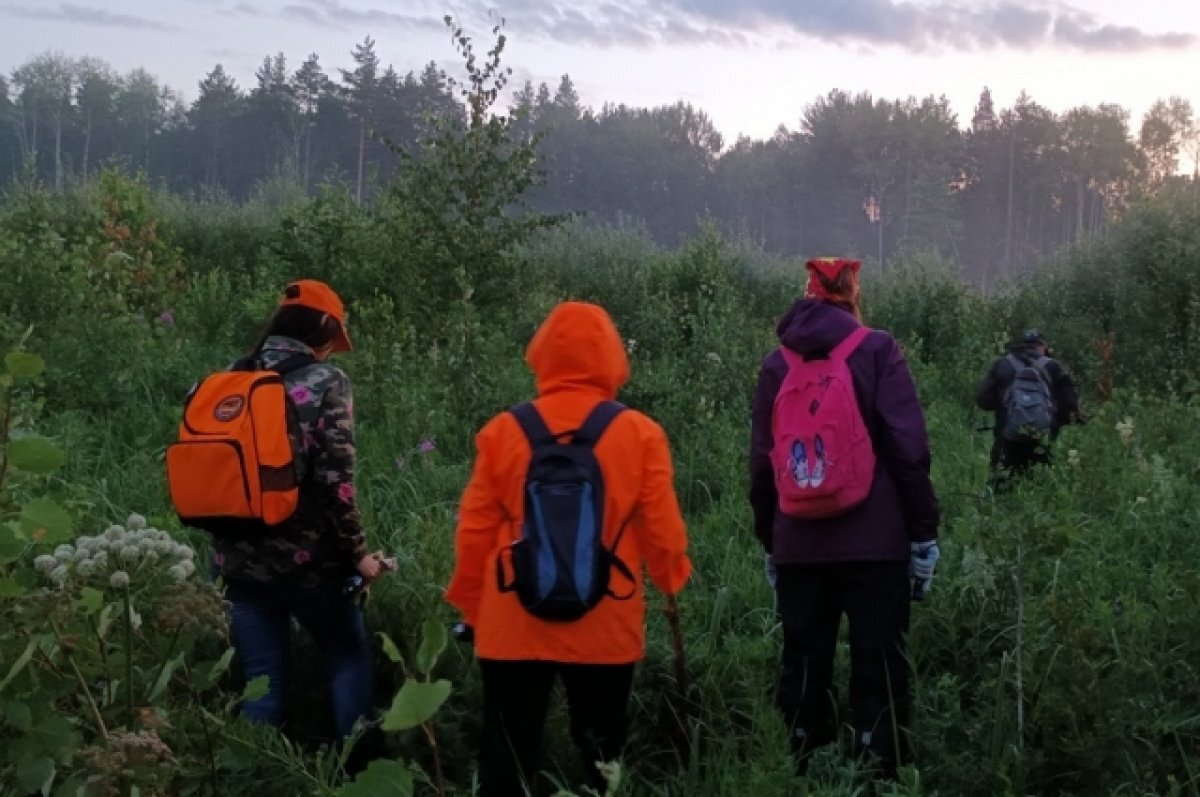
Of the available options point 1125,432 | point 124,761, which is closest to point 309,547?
point 124,761

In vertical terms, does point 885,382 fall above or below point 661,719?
above

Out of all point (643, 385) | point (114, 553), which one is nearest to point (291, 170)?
point (643, 385)

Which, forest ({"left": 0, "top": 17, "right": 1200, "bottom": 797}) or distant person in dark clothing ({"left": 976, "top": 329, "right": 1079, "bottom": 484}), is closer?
forest ({"left": 0, "top": 17, "right": 1200, "bottom": 797})

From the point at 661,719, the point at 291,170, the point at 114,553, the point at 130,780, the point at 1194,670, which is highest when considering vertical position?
the point at 291,170

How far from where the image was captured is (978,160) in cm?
8712

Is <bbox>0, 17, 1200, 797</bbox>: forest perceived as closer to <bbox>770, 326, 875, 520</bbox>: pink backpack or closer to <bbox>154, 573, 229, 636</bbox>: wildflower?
<bbox>154, 573, 229, 636</bbox>: wildflower

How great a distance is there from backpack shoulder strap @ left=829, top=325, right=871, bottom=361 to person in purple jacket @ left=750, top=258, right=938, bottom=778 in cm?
1

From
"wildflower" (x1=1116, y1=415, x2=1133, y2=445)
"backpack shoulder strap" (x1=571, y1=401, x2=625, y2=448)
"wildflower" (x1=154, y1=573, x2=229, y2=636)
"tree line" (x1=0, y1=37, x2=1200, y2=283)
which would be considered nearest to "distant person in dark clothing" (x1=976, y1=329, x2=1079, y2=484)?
"wildflower" (x1=1116, y1=415, x2=1133, y2=445)

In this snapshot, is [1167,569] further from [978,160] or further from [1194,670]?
[978,160]

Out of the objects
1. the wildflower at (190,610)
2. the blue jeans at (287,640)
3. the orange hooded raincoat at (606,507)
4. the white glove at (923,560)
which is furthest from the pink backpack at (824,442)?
the wildflower at (190,610)

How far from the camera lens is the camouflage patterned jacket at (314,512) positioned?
12.0 feet

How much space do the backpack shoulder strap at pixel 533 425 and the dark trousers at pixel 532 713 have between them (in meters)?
0.61

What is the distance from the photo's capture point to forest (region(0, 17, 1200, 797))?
1841 mm

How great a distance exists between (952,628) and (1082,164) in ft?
282
